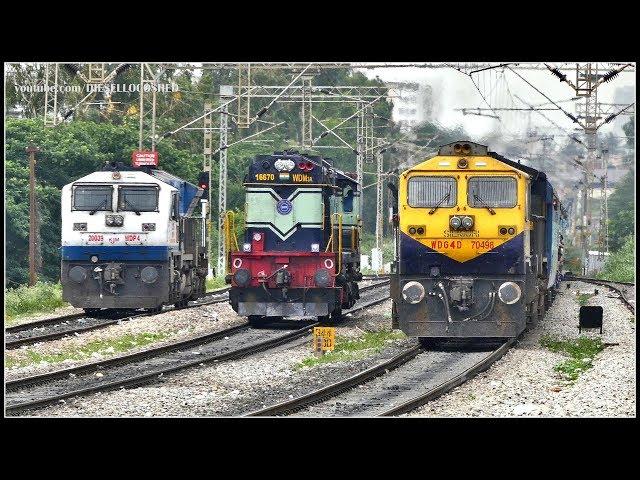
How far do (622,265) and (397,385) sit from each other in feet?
124

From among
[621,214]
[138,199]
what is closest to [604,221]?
[621,214]

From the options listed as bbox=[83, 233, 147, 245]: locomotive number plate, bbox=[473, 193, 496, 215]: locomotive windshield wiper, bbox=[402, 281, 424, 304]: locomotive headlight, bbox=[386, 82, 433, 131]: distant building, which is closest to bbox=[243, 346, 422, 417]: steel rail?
bbox=[402, 281, 424, 304]: locomotive headlight

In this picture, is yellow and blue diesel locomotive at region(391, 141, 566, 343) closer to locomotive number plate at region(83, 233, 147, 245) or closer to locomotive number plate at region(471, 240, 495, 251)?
locomotive number plate at region(471, 240, 495, 251)

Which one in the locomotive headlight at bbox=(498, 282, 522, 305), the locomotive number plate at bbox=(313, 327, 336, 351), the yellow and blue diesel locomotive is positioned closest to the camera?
the locomotive headlight at bbox=(498, 282, 522, 305)

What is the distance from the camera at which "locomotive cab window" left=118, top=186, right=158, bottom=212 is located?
26.7 meters

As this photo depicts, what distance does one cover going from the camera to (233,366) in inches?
779

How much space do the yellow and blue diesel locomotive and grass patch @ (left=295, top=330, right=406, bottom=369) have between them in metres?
1.21

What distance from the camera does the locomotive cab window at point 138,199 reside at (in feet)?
87.6

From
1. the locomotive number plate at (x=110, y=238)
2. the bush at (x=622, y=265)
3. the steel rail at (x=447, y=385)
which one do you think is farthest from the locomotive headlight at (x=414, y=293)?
the bush at (x=622, y=265)

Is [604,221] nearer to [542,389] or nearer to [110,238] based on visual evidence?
[110,238]

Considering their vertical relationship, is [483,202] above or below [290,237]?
above

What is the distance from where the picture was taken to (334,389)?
16.3m
